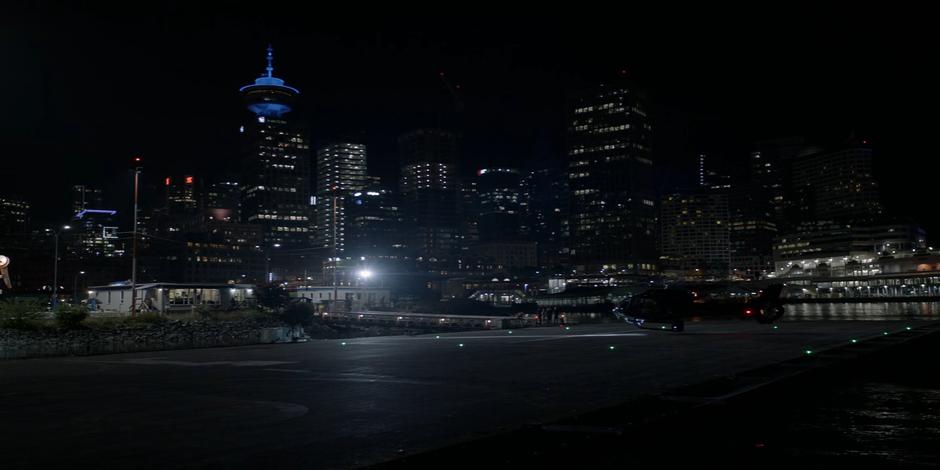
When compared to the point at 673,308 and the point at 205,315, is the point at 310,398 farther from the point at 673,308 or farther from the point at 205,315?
the point at 205,315

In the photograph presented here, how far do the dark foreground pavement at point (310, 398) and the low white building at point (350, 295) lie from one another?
7069 cm

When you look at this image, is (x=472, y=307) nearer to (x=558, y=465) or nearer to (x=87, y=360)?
(x=87, y=360)

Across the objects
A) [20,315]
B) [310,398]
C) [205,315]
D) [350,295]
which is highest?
[350,295]

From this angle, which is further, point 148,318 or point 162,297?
point 162,297

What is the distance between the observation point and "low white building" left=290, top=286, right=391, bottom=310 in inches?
3941

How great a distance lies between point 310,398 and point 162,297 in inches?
2377

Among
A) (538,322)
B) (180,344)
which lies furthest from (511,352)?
(538,322)

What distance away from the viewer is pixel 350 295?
360 feet

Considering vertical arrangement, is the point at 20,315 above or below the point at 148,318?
above

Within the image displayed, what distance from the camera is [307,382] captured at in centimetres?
1622

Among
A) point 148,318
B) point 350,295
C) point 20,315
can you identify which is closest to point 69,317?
point 20,315

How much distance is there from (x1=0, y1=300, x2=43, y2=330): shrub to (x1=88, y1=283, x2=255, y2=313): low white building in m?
25.0

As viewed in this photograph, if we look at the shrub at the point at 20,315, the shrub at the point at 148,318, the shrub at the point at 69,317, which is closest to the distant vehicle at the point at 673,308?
the shrub at the point at 148,318

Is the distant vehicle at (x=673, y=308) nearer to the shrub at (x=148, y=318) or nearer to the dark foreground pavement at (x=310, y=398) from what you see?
the dark foreground pavement at (x=310, y=398)
